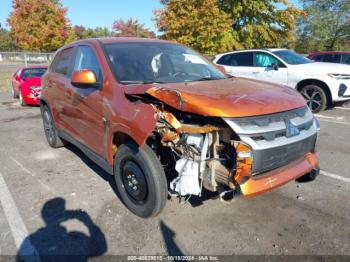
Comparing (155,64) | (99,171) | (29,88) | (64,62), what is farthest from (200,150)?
(29,88)

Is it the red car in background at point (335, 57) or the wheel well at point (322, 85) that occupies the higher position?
the red car in background at point (335, 57)

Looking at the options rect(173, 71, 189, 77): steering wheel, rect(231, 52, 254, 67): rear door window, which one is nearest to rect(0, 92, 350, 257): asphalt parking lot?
rect(173, 71, 189, 77): steering wheel

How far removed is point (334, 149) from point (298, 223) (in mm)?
2888

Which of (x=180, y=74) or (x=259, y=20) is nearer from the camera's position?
Answer: (x=180, y=74)

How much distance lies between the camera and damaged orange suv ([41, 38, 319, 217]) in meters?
2.93

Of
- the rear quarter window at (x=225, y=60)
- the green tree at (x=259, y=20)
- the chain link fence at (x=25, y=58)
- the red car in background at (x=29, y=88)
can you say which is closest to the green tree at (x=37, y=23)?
the chain link fence at (x=25, y=58)

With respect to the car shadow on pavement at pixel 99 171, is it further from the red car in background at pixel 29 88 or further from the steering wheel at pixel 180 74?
the red car in background at pixel 29 88

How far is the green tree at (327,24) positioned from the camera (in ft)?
115

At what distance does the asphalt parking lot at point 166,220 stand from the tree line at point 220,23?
16.4m

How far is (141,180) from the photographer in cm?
338

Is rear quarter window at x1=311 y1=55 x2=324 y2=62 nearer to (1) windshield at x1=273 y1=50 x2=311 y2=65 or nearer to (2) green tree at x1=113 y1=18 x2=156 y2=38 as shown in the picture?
(1) windshield at x1=273 y1=50 x2=311 y2=65

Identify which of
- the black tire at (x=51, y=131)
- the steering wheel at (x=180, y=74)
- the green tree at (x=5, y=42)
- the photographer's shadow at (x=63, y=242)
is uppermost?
the green tree at (x=5, y=42)

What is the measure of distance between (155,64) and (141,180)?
1.47m

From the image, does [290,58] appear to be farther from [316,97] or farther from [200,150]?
[200,150]
